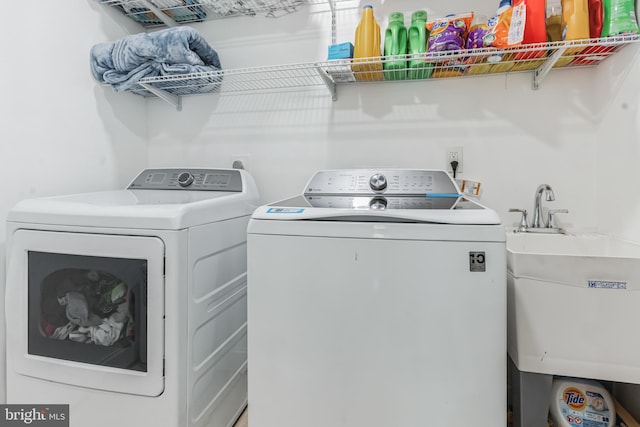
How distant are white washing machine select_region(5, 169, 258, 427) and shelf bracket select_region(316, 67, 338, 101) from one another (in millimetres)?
788

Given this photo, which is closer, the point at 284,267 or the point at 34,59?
the point at 284,267

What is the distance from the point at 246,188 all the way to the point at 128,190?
625mm

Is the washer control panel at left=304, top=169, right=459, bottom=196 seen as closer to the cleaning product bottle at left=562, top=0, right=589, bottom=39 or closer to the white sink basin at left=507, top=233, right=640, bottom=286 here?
the white sink basin at left=507, top=233, right=640, bottom=286

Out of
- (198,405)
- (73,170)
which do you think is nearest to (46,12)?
(73,170)

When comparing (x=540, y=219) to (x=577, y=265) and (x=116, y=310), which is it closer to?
(x=577, y=265)

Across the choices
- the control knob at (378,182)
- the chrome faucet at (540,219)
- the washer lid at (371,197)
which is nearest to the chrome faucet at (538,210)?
the chrome faucet at (540,219)

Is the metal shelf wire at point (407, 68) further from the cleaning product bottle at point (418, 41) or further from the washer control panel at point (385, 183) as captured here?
the washer control panel at point (385, 183)

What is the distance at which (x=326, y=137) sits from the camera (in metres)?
1.75

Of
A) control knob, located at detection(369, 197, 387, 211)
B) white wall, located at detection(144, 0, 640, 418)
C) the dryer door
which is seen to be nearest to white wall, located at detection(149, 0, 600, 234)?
white wall, located at detection(144, 0, 640, 418)

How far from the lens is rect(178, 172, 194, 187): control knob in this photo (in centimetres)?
162

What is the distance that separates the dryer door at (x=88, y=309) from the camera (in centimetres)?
105

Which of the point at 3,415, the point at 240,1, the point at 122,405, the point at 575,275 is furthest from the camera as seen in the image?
the point at 240,1

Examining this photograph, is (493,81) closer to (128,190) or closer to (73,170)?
(128,190)

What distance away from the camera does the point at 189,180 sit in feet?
5.34
